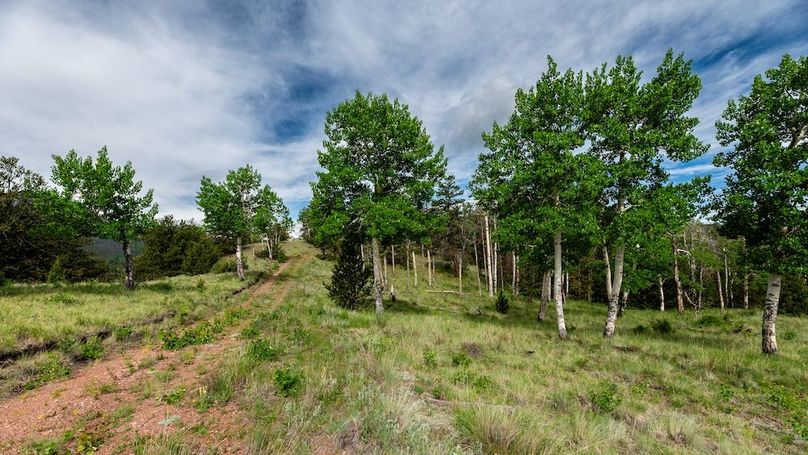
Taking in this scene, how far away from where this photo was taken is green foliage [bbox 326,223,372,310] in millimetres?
18469

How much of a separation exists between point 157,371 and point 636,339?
61.5 ft

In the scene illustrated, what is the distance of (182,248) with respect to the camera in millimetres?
52312

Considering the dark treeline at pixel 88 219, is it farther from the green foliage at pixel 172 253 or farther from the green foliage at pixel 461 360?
the green foliage at pixel 461 360

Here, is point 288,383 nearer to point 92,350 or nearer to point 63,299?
point 92,350

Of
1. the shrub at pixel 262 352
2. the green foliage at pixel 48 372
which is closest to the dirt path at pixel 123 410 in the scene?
the green foliage at pixel 48 372

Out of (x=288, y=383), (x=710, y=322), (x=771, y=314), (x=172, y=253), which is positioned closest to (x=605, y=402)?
(x=288, y=383)

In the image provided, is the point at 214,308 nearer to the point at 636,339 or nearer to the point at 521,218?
the point at 521,218

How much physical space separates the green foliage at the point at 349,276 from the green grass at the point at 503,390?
9.41 feet

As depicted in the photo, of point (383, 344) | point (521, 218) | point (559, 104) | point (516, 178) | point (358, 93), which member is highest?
point (358, 93)

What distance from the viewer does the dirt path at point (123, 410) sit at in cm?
446

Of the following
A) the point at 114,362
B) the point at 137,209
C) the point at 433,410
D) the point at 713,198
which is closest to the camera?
the point at 433,410

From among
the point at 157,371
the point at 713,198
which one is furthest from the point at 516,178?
the point at 157,371

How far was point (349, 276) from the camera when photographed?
18.7 metres

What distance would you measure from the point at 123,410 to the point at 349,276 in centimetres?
1348
